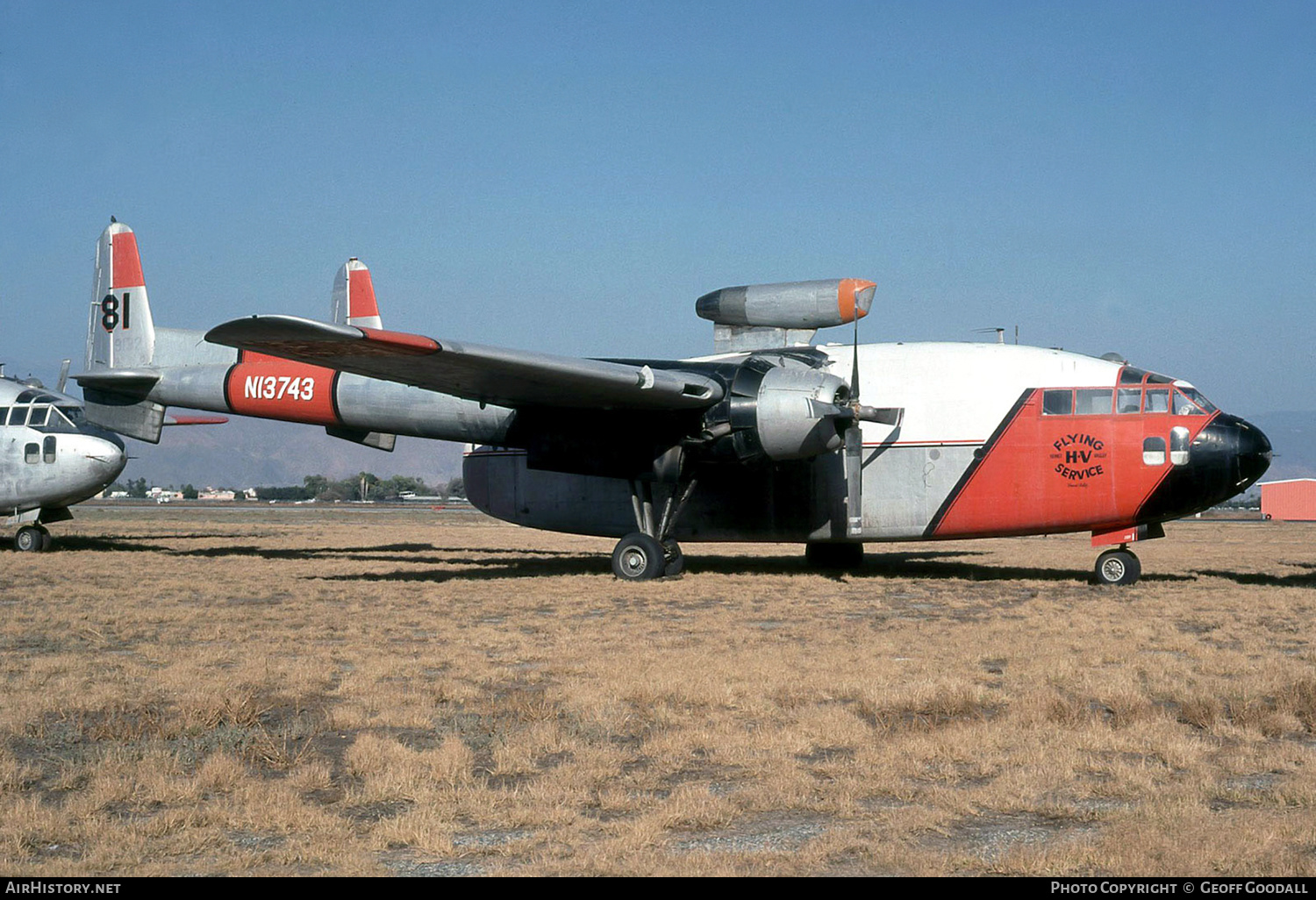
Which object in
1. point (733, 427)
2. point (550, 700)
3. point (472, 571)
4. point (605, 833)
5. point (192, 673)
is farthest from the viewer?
point (472, 571)

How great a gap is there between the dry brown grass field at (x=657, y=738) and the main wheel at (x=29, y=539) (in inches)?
472

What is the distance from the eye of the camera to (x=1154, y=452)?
17.0m

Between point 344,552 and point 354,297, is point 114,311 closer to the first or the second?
point 354,297

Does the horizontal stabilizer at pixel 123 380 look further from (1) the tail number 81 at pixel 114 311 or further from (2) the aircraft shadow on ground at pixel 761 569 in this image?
(2) the aircraft shadow on ground at pixel 761 569

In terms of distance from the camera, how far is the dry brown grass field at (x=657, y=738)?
505cm

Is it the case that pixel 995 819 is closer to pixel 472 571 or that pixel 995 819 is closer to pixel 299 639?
pixel 299 639

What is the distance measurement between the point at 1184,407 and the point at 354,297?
1822 centimetres

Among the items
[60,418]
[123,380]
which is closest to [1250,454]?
[123,380]

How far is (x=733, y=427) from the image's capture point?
58.2 feet

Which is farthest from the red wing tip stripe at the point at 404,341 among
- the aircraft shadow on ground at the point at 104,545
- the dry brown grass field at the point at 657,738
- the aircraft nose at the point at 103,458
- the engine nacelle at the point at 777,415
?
the aircraft shadow on ground at the point at 104,545

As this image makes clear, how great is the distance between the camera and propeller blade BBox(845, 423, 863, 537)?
59.5 ft

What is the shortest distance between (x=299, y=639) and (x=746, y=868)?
807cm

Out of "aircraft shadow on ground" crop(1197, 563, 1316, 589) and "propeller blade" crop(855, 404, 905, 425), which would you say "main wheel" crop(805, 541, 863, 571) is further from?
"aircraft shadow on ground" crop(1197, 563, 1316, 589)
